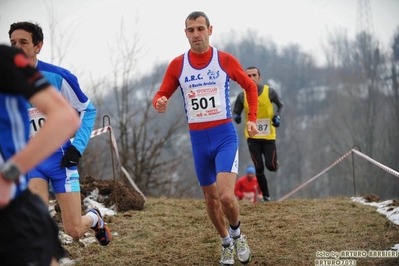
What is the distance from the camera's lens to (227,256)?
227 inches

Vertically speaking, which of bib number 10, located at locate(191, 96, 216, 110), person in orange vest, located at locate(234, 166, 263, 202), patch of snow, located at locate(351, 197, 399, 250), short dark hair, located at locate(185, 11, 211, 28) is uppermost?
short dark hair, located at locate(185, 11, 211, 28)

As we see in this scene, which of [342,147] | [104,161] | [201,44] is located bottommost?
[342,147]

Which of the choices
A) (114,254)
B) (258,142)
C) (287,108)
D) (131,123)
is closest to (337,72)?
(287,108)

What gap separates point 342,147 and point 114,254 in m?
46.3

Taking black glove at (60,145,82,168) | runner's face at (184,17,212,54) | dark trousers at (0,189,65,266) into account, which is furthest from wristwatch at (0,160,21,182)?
runner's face at (184,17,212,54)

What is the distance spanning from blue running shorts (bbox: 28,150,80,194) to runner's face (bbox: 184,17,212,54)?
1862 millimetres

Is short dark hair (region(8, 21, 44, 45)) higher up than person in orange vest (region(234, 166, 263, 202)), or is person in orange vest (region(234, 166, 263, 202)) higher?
short dark hair (region(8, 21, 44, 45))

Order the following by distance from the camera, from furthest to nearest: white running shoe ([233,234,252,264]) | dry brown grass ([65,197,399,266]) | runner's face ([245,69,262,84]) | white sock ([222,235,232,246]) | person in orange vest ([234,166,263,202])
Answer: person in orange vest ([234,166,263,202]) → runner's face ([245,69,262,84]) → dry brown grass ([65,197,399,266]) → white sock ([222,235,232,246]) → white running shoe ([233,234,252,264])

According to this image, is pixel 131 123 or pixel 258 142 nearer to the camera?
pixel 258 142

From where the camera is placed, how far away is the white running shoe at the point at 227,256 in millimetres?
5750

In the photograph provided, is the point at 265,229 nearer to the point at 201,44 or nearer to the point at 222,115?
the point at 222,115

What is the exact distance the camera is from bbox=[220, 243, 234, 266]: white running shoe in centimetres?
575

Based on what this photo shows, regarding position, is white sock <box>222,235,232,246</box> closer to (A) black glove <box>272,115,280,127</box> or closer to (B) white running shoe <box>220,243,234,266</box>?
(B) white running shoe <box>220,243,234,266</box>

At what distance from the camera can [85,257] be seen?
636 centimetres
